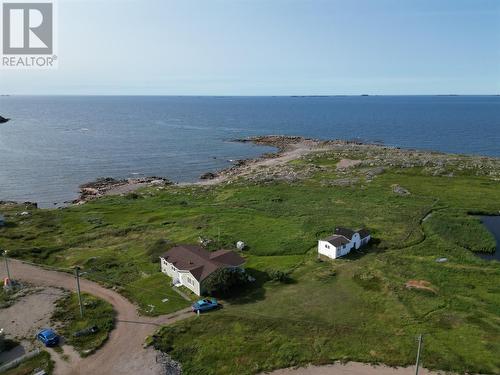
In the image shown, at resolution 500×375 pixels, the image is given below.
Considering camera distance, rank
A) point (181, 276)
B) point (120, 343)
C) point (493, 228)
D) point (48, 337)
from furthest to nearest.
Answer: point (493, 228), point (181, 276), point (120, 343), point (48, 337)

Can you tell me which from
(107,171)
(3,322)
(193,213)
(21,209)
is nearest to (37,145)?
(107,171)

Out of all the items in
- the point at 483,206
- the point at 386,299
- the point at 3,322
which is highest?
the point at 483,206

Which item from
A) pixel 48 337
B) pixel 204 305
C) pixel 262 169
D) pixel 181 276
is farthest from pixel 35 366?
pixel 262 169

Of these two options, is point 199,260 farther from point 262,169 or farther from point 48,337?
point 262,169

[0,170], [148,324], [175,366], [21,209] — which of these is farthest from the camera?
[0,170]

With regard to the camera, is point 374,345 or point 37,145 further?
point 37,145

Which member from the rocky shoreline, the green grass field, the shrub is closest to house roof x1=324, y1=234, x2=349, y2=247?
the green grass field

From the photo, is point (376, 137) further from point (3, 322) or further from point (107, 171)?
point (3, 322)
